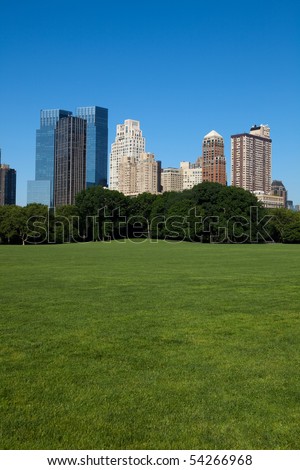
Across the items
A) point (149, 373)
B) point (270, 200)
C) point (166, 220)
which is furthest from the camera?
point (270, 200)

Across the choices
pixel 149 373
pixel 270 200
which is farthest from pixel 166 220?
pixel 270 200

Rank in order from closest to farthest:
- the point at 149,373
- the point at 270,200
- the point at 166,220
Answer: the point at 149,373 < the point at 166,220 < the point at 270,200

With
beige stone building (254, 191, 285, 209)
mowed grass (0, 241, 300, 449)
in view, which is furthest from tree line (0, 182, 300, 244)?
beige stone building (254, 191, 285, 209)

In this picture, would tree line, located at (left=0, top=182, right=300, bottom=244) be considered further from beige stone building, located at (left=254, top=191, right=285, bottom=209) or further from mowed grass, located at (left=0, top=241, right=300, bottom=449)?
beige stone building, located at (left=254, top=191, right=285, bottom=209)

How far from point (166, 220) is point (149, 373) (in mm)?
82493

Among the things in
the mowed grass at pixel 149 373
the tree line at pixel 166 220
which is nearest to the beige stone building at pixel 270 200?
the tree line at pixel 166 220

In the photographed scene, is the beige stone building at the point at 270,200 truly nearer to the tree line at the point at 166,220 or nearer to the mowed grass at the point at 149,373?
the tree line at the point at 166,220

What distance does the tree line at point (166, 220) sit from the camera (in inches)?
3270

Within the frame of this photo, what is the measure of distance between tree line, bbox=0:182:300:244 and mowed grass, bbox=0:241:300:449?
7016cm

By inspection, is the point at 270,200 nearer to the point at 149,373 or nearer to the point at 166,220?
the point at 166,220

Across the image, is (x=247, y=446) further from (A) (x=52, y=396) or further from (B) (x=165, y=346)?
(B) (x=165, y=346)

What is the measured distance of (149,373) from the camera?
23.8 ft

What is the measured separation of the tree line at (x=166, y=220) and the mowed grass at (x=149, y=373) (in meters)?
70.2

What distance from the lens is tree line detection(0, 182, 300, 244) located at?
83062 mm
